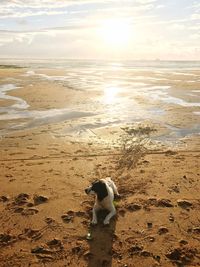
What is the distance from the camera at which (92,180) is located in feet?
30.8

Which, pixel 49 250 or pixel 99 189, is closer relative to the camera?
pixel 49 250

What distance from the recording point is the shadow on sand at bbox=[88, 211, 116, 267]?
6.01 m

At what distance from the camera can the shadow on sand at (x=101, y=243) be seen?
19.7 ft

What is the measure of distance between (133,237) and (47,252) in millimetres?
1650

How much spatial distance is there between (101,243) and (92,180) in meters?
2.99

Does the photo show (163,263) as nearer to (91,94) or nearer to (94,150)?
(94,150)

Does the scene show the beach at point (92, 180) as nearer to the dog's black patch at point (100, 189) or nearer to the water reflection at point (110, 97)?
the dog's black patch at point (100, 189)

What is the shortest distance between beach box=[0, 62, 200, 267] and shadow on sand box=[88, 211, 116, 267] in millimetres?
18

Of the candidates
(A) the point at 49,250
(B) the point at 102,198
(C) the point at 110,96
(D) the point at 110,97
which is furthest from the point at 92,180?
(C) the point at 110,96

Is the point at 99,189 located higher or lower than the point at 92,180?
higher

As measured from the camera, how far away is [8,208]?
780 cm

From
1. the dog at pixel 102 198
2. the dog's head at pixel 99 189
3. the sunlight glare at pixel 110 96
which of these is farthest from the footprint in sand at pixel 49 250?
the sunlight glare at pixel 110 96

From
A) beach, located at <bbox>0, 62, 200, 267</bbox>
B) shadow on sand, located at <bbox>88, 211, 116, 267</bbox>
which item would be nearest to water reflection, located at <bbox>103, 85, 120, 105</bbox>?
beach, located at <bbox>0, 62, 200, 267</bbox>

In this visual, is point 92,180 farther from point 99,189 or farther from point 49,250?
point 49,250
